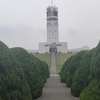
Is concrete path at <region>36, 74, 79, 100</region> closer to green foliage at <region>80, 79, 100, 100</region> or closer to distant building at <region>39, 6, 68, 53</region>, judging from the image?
green foliage at <region>80, 79, 100, 100</region>

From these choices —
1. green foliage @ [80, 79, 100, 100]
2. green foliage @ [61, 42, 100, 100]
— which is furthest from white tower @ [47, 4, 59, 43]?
green foliage @ [80, 79, 100, 100]

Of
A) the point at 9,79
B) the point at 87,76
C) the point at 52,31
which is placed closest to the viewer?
the point at 9,79

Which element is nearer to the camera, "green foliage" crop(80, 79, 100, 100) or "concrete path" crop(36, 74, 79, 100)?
"green foliage" crop(80, 79, 100, 100)

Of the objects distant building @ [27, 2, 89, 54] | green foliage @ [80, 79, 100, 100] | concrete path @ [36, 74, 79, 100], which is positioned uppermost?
distant building @ [27, 2, 89, 54]

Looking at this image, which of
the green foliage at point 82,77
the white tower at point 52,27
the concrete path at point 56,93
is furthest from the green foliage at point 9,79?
the white tower at point 52,27

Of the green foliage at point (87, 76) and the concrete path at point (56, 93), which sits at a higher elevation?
the green foliage at point (87, 76)

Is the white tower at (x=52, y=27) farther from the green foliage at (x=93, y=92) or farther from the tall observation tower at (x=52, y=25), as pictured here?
the green foliage at (x=93, y=92)

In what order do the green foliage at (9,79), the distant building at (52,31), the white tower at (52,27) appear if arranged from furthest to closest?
the white tower at (52,27)
the distant building at (52,31)
the green foliage at (9,79)

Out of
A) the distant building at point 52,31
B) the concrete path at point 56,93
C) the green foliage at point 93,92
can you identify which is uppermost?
the distant building at point 52,31

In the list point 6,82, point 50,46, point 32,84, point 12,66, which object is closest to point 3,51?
point 12,66

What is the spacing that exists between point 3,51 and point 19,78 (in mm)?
1516

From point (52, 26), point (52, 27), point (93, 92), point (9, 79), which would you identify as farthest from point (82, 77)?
point (52, 26)

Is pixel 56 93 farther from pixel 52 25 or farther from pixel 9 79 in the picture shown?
pixel 52 25

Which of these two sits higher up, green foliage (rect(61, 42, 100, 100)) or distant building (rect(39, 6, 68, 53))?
distant building (rect(39, 6, 68, 53))
